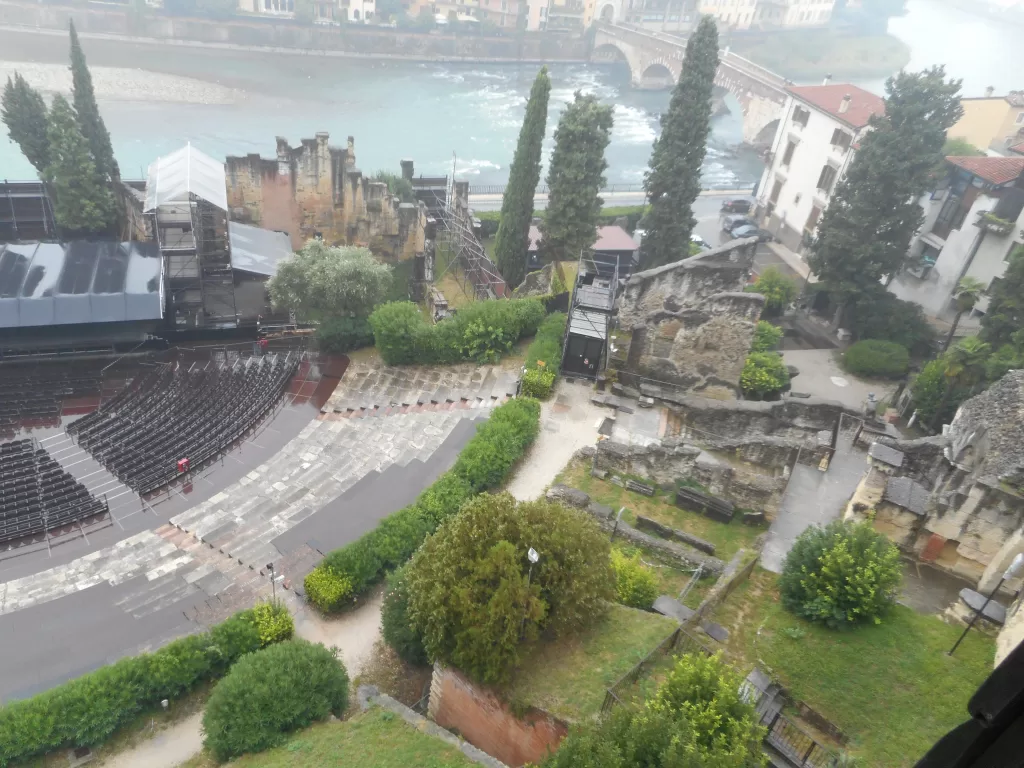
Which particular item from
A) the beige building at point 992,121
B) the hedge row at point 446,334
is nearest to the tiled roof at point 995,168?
the beige building at point 992,121

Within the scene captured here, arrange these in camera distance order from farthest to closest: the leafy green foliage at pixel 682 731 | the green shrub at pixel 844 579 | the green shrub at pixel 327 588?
the green shrub at pixel 327 588 → the green shrub at pixel 844 579 → the leafy green foliage at pixel 682 731

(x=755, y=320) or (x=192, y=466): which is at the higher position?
(x=755, y=320)

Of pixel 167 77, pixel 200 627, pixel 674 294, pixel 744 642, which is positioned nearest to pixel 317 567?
pixel 200 627

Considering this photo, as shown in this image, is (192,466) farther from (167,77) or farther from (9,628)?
→ (167,77)

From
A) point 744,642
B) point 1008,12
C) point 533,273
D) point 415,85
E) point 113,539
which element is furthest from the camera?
point 1008,12

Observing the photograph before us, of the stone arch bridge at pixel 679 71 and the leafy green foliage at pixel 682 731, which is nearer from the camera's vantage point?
the leafy green foliage at pixel 682 731

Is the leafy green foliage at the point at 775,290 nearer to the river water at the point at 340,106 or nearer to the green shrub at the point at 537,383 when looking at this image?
→ the green shrub at the point at 537,383

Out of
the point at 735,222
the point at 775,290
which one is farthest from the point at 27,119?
the point at 735,222

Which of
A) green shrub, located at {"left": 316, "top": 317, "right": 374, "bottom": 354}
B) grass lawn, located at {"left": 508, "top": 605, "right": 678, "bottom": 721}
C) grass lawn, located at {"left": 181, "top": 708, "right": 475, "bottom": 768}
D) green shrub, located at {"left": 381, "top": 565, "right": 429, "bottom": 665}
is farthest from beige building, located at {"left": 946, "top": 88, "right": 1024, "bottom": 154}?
grass lawn, located at {"left": 181, "top": 708, "right": 475, "bottom": 768}
